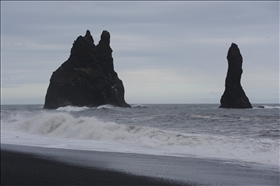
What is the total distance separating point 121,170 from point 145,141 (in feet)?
25.6

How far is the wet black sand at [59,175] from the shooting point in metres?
9.34

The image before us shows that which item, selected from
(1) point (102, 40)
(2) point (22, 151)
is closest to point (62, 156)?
(2) point (22, 151)

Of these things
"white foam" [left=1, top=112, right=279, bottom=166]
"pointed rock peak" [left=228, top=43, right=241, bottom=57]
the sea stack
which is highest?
"pointed rock peak" [left=228, top=43, right=241, bottom=57]

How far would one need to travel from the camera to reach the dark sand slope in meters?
9.66

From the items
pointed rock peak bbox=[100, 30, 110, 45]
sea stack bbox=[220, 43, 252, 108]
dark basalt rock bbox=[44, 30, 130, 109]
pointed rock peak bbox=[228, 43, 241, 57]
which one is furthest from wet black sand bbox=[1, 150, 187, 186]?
pointed rock peak bbox=[100, 30, 110, 45]

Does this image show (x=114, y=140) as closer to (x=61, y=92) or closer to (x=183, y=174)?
(x=183, y=174)

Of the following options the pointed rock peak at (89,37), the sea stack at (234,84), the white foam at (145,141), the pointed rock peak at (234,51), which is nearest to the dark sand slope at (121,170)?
the white foam at (145,141)

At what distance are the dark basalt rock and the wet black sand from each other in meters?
86.1

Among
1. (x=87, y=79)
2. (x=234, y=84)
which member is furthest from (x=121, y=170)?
A: (x=234, y=84)

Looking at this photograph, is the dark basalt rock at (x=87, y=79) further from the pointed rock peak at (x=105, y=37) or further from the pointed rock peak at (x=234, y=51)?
the pointed rock peak at (x=234, y=51)

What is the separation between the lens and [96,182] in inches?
373

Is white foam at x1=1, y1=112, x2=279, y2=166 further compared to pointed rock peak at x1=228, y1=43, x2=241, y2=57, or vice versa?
pointed rock peak at x1=228, y1=43, x2=241, y2=57

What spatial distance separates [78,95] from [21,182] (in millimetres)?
91244

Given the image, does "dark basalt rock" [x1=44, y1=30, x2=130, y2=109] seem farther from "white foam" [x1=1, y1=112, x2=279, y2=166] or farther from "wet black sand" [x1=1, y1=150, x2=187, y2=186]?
"wet black sand" [x1=1, y1=150, x2=187, y2=186]
